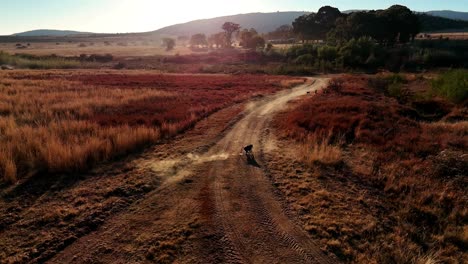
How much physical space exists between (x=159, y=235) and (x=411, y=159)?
11.0m

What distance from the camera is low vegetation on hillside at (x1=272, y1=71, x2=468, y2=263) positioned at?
8.20m

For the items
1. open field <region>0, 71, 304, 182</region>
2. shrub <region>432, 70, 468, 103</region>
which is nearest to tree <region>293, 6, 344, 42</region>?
open field <region>0, 71, 304, 182</region>

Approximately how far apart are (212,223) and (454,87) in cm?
2719

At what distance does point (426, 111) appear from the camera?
2497 cm

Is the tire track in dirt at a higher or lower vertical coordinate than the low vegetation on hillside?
higher

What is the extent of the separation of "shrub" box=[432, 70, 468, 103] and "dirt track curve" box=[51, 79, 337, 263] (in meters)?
22.3

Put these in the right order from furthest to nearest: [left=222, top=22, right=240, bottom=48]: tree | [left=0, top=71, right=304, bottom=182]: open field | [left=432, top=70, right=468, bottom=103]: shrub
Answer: [left=222, top=22, right=240, bottom=48]: tree → [left=432, top=70, right=468, bottom=103]: shrub → [left=0, top=71, right=304, bottom=182]: open field

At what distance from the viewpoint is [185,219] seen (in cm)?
886

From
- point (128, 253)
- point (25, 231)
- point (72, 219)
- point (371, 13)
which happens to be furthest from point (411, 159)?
point (371, 13)

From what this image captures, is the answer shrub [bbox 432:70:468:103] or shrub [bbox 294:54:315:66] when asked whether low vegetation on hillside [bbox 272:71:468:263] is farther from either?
shrub [bbox 294:54:315:66]

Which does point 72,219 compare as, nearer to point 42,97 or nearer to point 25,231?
point 25,231

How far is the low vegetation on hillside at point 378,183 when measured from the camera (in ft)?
26.9

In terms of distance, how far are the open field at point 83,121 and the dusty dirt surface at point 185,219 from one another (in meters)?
1.67

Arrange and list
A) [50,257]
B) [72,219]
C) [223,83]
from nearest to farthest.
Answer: [50,257] → [72,219] → [223,83]
